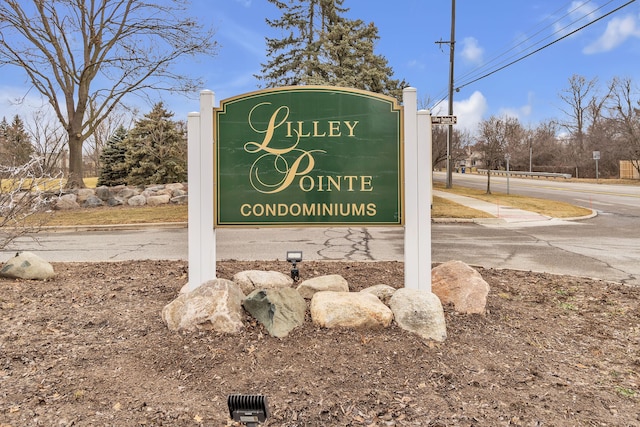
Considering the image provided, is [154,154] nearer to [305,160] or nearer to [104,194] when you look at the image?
[104,194]

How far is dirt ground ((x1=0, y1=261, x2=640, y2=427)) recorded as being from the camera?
259cm

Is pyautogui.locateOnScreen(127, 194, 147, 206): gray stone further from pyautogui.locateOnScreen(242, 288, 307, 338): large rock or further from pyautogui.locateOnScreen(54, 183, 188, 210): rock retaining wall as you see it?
pyautogui.locateOnScreen(242, 288, 307, 338): large rock

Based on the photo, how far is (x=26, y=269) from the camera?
534 centimetres

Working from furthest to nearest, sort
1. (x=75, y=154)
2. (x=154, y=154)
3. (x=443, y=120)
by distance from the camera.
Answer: (x=154, y=154)
(x=75, y=154)
(x=443, y=120)

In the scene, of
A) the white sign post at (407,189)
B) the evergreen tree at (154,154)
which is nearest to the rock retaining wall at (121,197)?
the evergreen tree at (154,154)

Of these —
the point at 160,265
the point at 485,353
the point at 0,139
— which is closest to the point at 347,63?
the point at 0,139

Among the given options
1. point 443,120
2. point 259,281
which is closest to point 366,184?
point 259,281

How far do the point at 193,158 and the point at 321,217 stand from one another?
1.46m

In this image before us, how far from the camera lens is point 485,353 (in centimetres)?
338

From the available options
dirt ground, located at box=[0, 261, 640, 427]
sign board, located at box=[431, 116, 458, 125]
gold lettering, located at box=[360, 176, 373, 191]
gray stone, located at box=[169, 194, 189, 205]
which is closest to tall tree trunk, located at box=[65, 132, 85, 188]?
gray stone, located at box=[169, 194, 189, 205]

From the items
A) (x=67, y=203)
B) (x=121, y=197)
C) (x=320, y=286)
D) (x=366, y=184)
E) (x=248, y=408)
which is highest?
(x=366, y=184)

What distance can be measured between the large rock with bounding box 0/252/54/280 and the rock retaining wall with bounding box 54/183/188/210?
42.6 ft

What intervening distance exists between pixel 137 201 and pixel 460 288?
16.6 meters

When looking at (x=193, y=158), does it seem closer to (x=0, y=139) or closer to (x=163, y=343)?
(x=163, y=343)
